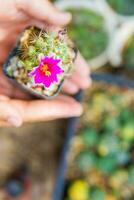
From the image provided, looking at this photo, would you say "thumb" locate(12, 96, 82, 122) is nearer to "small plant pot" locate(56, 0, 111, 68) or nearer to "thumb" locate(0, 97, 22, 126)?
"thumb" locate(0, 97, 22, 126)

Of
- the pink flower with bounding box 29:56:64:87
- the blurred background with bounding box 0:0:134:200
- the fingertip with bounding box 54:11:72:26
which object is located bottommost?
the blurred background with bounding box 0:0:134:200

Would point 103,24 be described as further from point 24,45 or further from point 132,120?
point 24,45

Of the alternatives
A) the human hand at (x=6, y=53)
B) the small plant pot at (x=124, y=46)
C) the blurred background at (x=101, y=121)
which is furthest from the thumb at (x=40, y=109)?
the small plant pot at (x=124, y=46)

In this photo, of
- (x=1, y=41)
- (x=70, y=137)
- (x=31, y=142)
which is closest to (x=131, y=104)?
(x=70, y=137)

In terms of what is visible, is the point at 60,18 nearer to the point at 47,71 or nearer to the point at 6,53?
the point at 6,53

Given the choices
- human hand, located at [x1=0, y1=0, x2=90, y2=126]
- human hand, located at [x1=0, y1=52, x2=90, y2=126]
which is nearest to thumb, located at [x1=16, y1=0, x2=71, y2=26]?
human hand, located at [x1=0, y1=0, x2=90, y2=126]

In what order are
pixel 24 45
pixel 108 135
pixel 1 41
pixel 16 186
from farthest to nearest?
pixel 16 186 → pixel 108 135 → pixel 1 41 → pixel 24 45

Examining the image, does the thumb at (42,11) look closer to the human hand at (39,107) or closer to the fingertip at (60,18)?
the fingertip at (60,18)
